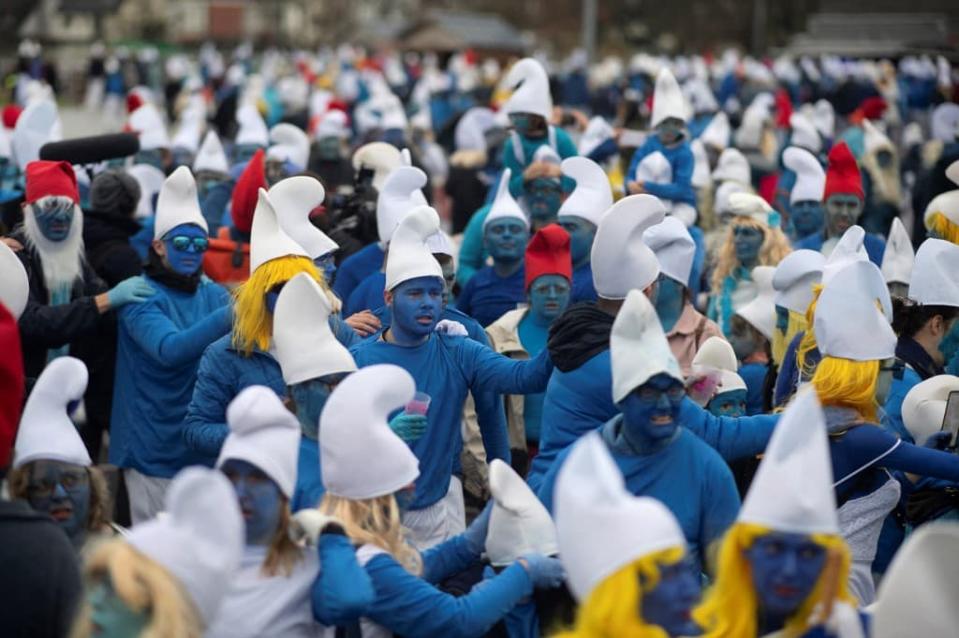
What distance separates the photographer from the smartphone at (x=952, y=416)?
626 centimetres

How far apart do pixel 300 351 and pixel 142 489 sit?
2.50 metres

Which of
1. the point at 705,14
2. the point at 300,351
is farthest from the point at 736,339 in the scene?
the point at 705,14

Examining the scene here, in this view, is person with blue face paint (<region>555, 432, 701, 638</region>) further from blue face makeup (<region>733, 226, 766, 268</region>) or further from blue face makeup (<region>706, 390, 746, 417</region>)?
blue face makeup (<region>733, 226, 766, 268</region>)

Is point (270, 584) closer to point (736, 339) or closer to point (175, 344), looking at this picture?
point (175, 344)

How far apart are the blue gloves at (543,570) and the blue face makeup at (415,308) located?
5.55 feet

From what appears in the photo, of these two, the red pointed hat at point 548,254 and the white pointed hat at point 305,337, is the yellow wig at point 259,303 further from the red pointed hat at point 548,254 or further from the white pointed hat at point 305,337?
the red pointed hat at point 548,254

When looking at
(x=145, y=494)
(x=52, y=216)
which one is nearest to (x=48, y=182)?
(x=52, y=216)

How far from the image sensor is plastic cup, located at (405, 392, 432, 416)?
6207 mm

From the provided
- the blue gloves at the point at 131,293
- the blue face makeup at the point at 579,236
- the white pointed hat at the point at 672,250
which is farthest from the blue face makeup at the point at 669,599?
the blue face makeup at the point at 579,236

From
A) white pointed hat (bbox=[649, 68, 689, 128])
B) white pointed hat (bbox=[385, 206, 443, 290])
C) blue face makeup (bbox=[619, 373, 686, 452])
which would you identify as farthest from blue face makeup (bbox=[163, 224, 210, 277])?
white pointed hat (bbox=[649, 68, 689, 128])

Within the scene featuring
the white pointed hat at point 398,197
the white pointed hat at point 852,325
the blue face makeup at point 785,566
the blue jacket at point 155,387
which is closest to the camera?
the blue face makeup at point 785,566

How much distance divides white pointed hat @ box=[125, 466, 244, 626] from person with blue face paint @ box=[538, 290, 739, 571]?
1390 mm

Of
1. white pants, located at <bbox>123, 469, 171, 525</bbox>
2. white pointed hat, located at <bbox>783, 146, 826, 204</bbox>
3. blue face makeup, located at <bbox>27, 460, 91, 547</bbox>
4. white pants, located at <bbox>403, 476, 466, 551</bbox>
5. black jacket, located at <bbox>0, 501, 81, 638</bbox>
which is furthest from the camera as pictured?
white pointed hat, located at <bbox>783, 146, 826, 204</bbox>

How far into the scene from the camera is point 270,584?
186 inches
